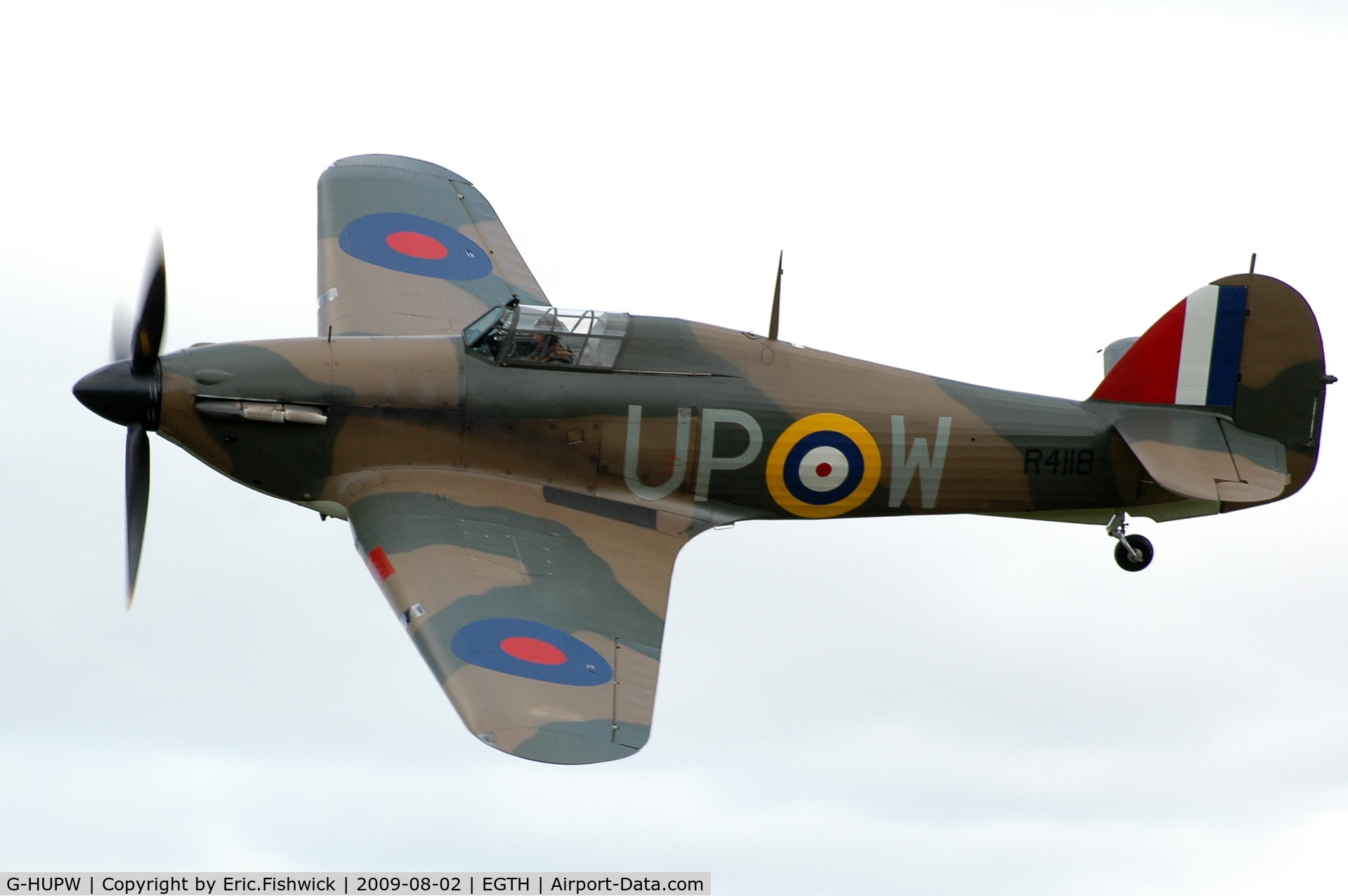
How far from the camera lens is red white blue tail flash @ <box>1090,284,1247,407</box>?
1694 centimetres

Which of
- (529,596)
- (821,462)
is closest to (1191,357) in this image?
(821,462)

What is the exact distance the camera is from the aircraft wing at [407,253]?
18.1 metres

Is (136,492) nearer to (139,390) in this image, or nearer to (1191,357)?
(139,390)

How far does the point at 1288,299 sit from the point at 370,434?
27.5ft

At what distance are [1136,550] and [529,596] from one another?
5916 millimetres

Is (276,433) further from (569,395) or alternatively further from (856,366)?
(856,366)

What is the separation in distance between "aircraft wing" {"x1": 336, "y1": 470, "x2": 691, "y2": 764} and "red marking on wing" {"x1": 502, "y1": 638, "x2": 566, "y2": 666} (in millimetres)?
11

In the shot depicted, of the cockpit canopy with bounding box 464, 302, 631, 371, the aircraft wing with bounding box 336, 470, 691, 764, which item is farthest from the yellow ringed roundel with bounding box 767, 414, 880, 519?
the cockpit canopy with bounding box 464, 302, 631, 371

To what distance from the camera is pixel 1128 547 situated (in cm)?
1722

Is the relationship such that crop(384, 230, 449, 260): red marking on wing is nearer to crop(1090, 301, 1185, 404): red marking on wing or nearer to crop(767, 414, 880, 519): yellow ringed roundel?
crop(767, 414, 880, 519): yellow ringed roundel

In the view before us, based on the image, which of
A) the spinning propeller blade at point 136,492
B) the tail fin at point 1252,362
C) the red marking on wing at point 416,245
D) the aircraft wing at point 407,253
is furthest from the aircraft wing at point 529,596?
the tail fin at point 1252,362

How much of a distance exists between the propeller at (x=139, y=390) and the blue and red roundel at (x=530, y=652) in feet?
11.0

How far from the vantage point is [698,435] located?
1633 cm

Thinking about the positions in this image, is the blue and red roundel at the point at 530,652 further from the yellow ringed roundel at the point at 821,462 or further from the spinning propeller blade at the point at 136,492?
the spinning propeller blade at the point at 136,492
